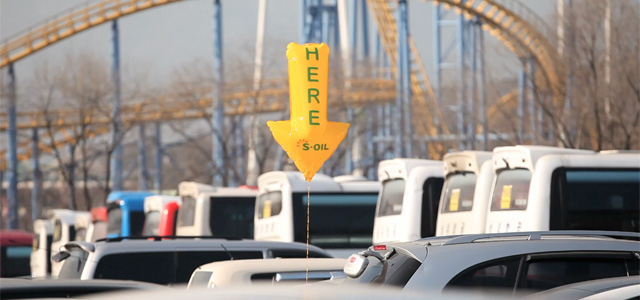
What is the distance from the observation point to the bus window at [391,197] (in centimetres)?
1631

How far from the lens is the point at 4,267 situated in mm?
22625

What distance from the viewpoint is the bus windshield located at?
18.3 metres

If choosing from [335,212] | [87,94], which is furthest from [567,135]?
[87,94]

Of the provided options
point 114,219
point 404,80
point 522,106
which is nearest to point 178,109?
point 404,80

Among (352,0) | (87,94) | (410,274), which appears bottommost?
(410,274)

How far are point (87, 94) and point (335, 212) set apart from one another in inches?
939

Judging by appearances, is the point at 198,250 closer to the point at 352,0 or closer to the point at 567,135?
the point at 567,135

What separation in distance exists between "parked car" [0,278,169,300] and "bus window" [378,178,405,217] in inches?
396

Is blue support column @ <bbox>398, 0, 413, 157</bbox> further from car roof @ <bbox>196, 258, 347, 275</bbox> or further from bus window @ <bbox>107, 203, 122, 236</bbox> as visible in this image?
car roof @ <bbox>196, 258, 347, 275</bbox>

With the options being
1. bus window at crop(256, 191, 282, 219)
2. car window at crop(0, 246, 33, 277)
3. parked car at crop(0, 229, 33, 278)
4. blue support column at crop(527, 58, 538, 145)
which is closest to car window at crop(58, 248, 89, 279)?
bus window at crop(256, 191, 282, 219)

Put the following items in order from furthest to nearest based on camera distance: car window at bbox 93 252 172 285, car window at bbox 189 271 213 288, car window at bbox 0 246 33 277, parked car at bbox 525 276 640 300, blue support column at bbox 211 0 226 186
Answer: blue support column at bbox 211 0 226 186 < car window at bbox 0 246 33 277 < car window at bbox 93 252 172 285 < car window at bbox 189 271 213 288 < parked car at bbox 525 276 640 300

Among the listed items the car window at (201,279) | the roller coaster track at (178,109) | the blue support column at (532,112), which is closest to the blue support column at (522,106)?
the blue support column at (532,112)

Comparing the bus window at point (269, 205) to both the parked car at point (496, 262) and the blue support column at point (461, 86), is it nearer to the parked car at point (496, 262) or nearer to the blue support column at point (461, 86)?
the parked car at point (496, 262)

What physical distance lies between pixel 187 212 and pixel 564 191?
29.1 feet
